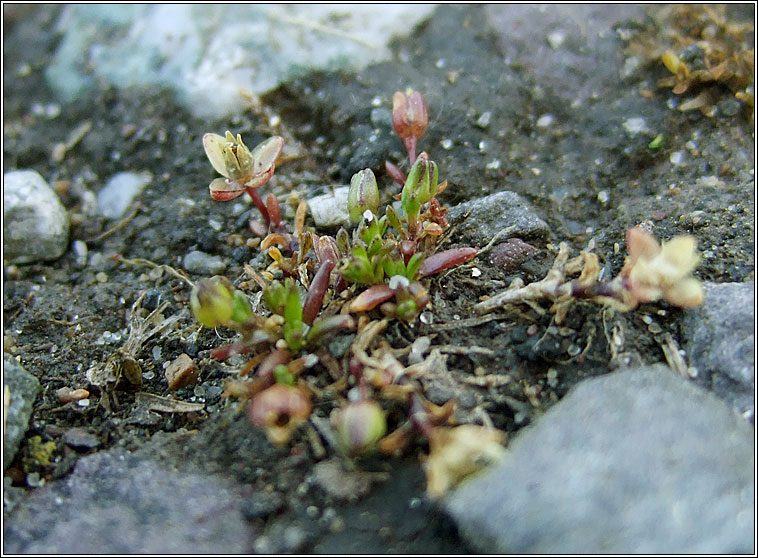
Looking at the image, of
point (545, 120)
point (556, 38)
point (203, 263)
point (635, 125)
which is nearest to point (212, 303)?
point (203, 263)

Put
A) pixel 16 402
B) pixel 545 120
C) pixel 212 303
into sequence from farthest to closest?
pixel 545 120 < pixel 16 402 < pixel 212 303

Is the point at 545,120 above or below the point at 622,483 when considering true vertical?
above

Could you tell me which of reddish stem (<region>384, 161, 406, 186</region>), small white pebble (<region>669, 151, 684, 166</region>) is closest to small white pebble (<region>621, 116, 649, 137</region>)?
small white pebble (<region>669, 151, 684, 166</region>)

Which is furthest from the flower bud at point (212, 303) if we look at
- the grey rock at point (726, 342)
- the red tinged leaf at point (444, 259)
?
the grey rock at point (726, 342)

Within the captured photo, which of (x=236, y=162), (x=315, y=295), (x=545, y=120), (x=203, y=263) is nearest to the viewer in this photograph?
(x=315, y=295)

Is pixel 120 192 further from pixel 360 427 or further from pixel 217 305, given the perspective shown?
pixel 360 427

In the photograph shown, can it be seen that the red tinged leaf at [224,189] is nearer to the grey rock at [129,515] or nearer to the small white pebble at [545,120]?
the grey rock at [129,515]

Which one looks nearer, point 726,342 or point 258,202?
point 726,342
